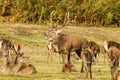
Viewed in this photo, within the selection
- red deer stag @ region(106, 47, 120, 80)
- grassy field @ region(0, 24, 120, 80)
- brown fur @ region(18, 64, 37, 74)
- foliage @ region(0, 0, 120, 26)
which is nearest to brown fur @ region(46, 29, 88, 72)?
grassy field @ region(0, 24, 120, 80)

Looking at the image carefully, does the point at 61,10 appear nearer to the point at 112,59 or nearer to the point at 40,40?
the point at 40,40

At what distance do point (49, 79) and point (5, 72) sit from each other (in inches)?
→ 93.9

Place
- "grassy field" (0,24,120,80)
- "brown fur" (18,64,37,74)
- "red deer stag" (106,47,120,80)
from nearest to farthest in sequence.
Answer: "red deer stag" (106,47,120,80) < "brown fur" (18,64,37,74) < "grassy field" (0,24,120,80)

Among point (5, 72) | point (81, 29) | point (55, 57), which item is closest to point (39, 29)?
point (81, 29)

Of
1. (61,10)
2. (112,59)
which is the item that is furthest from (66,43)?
(61,10)

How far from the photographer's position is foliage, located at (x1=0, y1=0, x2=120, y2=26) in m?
48.4

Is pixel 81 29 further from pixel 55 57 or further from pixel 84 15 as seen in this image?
pixel 55 57

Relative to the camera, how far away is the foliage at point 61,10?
48375 millimetres

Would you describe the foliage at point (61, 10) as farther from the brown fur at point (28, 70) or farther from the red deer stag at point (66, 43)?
the brown fur at point (28, 70)

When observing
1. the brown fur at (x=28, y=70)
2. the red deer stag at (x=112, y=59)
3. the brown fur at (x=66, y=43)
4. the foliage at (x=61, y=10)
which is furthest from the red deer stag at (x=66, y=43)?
the foliage at (x=61, y=10)

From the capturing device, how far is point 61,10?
48.7 meters

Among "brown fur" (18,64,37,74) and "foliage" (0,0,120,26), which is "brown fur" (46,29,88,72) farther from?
"foliage" (0,0,120,26)

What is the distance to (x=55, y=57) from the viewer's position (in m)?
27.4

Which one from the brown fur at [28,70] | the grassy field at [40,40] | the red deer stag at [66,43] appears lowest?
the grassy field at [40,40]
